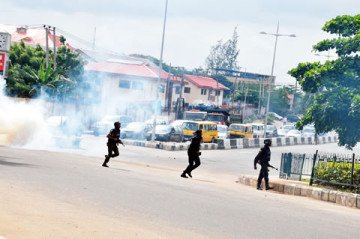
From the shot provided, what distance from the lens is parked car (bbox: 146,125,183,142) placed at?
5528 cm

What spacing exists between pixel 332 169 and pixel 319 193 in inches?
57.4

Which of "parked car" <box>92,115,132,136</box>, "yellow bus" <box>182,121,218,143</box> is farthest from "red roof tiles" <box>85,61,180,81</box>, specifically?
"yellow bus" <box>182,121,218,143</box>

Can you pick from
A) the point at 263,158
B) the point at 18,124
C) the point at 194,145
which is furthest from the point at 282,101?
the point at 263,158

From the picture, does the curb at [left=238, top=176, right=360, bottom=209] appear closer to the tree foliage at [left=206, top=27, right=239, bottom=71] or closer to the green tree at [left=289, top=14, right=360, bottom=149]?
the green tree at [left=289, top=14, right=360, bottom=149]

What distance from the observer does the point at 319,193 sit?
23.5 meters

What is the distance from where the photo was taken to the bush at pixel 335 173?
23938 millimetres

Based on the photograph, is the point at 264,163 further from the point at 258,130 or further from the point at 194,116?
the point at 194,116

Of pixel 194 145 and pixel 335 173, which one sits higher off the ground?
pixel 194 145

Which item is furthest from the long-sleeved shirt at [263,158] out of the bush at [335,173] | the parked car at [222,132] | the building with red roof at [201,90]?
the building with red roof at [201,90]

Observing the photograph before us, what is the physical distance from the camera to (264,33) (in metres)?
68.8

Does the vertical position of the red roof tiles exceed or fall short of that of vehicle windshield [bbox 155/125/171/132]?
it exceeds it

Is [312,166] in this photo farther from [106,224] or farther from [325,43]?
[106,224]

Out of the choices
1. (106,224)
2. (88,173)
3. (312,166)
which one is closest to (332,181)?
(312,166)

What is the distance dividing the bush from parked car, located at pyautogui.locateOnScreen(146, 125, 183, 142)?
3022cm
